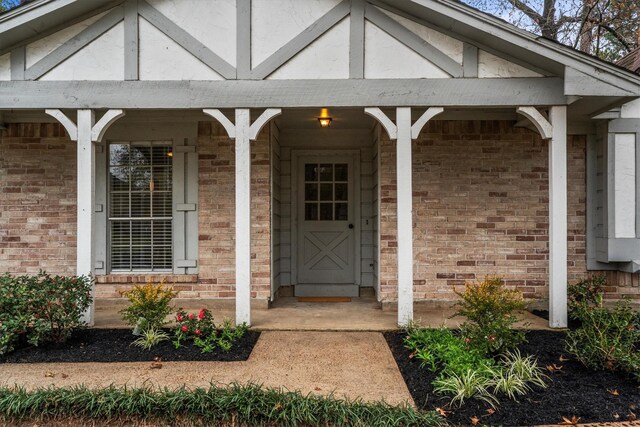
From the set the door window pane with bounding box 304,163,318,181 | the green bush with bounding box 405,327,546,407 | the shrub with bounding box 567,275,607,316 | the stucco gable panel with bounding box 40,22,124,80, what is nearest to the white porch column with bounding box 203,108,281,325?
the stucco gable panel with bounding box 40,22,124,80

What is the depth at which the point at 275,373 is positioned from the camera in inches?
133

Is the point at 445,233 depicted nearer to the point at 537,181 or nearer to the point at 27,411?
the point at 537,181

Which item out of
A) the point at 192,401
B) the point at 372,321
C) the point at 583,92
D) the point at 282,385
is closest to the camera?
the point at 192,401

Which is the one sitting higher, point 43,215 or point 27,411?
point 43,215

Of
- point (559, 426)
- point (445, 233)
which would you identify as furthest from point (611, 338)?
point (445, 233)

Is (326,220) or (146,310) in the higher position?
(326,220)

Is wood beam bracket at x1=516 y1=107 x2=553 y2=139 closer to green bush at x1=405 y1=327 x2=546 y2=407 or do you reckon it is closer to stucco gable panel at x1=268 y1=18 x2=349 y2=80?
stucco gable panel at x1=268 y1=18 x2=349 y2=80

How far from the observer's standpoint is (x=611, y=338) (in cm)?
368

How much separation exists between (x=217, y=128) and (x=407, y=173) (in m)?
2.72

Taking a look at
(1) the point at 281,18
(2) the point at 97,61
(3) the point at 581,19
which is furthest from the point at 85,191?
(3) the point at 581,19

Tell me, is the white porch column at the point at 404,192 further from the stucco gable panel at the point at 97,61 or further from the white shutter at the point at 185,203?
the stucco gable panel at the point at 97,61

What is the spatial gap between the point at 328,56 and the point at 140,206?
3.36 meters

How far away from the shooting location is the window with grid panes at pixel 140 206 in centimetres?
583

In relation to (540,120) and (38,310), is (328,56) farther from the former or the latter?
A: (38,310)
